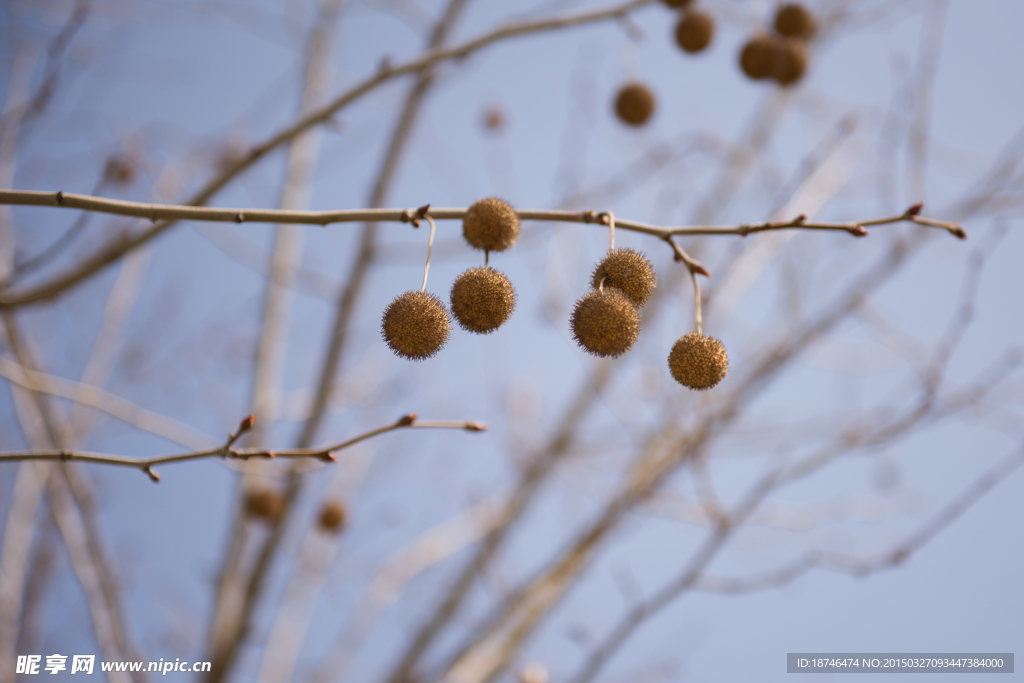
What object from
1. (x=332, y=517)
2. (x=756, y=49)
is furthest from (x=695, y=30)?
(x=332, y=517)

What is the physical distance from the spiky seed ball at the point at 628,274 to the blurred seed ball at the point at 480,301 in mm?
240

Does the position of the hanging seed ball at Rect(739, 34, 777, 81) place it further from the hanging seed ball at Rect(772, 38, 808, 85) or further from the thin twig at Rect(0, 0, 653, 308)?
the thin twig at Rect(0, 0, 653, 308)

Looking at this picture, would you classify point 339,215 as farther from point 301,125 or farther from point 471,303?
point 301,125

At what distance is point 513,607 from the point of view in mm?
3158

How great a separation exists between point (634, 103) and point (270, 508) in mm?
2779

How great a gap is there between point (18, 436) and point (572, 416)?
5.23 metres

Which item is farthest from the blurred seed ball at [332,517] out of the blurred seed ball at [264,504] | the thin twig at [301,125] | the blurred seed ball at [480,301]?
the blurred seed ball at [480,301]

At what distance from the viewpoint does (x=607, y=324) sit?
51.9 inches

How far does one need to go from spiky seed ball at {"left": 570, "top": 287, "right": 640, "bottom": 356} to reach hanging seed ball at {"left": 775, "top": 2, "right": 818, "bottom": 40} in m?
2.54

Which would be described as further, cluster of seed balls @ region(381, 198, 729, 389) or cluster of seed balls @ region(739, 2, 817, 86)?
cluster of seed balls @ region(739, 2, 817, 86)

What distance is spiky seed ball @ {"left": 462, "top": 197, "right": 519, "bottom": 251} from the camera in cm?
139

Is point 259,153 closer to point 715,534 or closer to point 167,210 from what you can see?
point 167,210

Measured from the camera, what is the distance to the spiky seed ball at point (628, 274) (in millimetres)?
1436

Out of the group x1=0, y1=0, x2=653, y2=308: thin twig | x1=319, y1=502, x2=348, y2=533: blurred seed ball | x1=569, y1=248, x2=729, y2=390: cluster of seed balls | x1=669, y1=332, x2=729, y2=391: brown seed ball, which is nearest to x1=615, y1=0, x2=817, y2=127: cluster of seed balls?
x1=0, y1=0, x2=653, y2=308: thin twig
